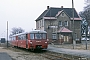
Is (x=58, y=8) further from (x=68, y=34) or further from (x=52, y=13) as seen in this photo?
(x=68, y=34)

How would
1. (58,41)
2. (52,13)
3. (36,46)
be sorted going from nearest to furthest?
1. (36,46)
2. (58,41)
3. (52,13)

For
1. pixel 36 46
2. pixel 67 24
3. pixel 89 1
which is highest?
pixel 89 1

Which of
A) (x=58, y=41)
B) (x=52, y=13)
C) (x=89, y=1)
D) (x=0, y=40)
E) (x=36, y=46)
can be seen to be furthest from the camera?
(x=0, y=40)

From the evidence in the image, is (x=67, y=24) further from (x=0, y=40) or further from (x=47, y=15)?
(x=0, y=40)

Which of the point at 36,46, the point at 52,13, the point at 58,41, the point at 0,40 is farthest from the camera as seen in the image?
the point at 0,40

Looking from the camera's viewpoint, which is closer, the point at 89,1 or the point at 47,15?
the point at 89,1

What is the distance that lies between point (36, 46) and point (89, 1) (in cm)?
3309

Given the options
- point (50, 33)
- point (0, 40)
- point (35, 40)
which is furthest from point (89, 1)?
point (0, 40)

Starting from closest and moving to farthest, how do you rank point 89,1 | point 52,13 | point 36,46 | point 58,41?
1. point 36,46
2. point 89,1
3. point 58,41
4. point 52,13

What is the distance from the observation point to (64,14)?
70312 mm

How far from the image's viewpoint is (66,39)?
68.2 meters

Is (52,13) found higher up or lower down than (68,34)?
higher up

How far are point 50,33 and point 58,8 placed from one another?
959cm

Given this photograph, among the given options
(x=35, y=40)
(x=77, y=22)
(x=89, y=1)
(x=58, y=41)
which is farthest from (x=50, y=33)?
(x=35, y=40)
